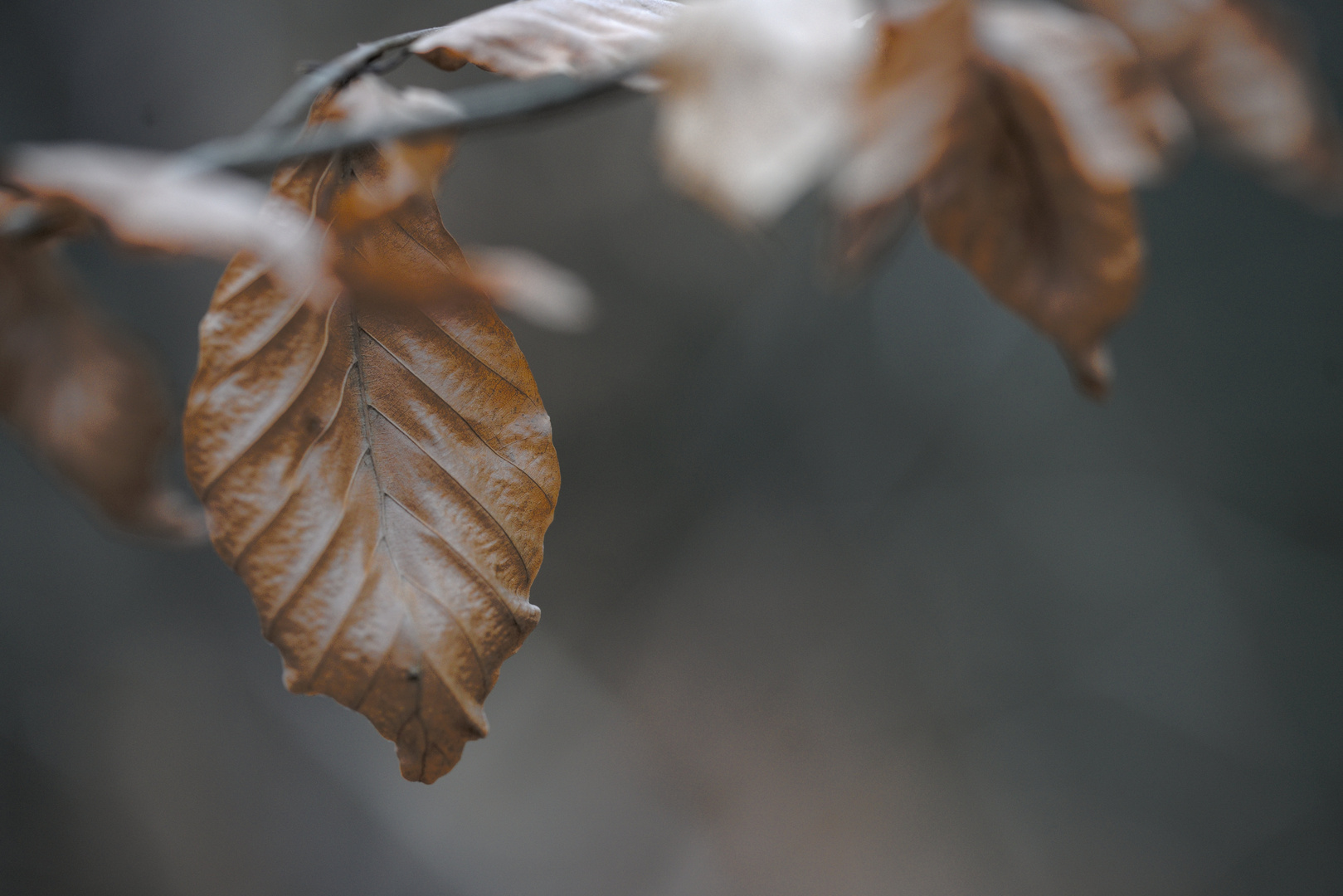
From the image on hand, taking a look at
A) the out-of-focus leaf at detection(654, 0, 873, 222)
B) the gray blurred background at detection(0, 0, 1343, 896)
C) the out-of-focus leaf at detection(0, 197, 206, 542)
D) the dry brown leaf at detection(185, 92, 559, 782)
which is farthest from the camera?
the gray blurred background at detection(0, 0, 1343, 896)

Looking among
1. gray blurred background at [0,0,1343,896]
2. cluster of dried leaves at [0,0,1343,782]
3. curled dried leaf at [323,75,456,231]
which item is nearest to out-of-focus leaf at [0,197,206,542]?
cluster of dried leaves at [0,0,1343,782]

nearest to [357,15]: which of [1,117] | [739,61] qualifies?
[1,117]

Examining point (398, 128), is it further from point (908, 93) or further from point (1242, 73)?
point (1242, 73)

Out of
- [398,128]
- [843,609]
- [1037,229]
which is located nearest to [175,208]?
[398,128]

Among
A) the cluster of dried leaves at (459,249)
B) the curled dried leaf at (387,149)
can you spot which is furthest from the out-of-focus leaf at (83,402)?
the curled dried leaf at (387,149)

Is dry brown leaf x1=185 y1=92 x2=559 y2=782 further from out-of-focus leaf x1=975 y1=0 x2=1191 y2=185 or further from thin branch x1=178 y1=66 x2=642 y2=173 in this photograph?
out-of-focus leaf x1=975 y1=0 x2=1191 y2=185

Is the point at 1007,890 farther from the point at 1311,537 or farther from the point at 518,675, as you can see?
the point at 518,675

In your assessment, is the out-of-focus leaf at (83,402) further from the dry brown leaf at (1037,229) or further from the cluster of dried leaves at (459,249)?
the dry brown leaf at (1037,229)
